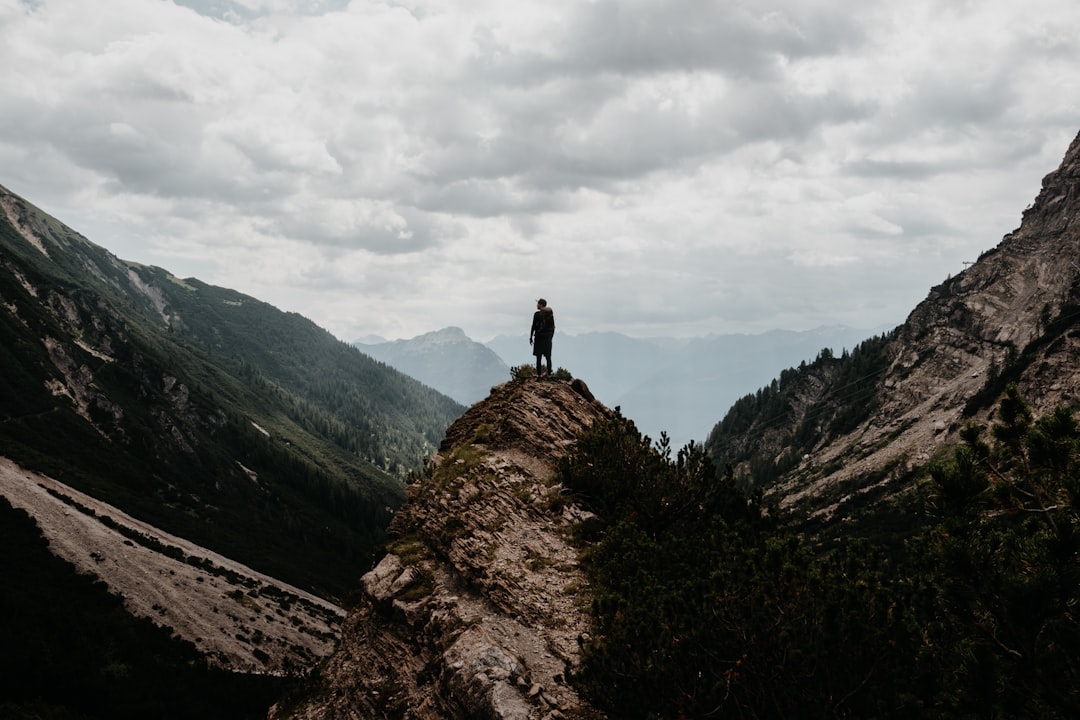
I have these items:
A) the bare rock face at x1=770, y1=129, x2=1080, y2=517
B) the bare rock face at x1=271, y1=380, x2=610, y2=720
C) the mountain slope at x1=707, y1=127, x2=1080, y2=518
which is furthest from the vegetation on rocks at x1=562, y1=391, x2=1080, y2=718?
the bare rock face at x1=770, y1=129, x2=1080, y2=517

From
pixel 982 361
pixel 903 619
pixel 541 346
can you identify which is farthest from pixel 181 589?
pixel 982 361

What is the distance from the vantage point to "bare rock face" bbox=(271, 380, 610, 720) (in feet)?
53.2

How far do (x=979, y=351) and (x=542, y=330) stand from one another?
190225 millimetres

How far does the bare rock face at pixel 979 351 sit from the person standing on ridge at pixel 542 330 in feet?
462

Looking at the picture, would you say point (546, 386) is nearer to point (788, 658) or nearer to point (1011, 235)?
point (788, 658)

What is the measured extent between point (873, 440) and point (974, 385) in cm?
3184

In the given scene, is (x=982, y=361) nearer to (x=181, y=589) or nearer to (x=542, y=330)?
(x=542, y=330)

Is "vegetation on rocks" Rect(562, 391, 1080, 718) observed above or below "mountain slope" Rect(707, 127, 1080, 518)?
below

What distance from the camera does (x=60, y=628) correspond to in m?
55.8

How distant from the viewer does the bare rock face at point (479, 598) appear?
639 inches

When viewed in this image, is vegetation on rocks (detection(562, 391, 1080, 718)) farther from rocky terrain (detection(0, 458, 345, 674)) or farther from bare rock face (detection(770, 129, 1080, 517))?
bare rock face (detection(770, 129, 1080, 517))

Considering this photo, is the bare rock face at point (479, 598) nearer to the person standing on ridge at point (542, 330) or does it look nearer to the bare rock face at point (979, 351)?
the person standing on ridge at point (542, 330)

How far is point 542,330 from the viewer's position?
30.9 m

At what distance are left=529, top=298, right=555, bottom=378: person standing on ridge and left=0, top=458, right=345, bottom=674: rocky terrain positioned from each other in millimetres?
53263
